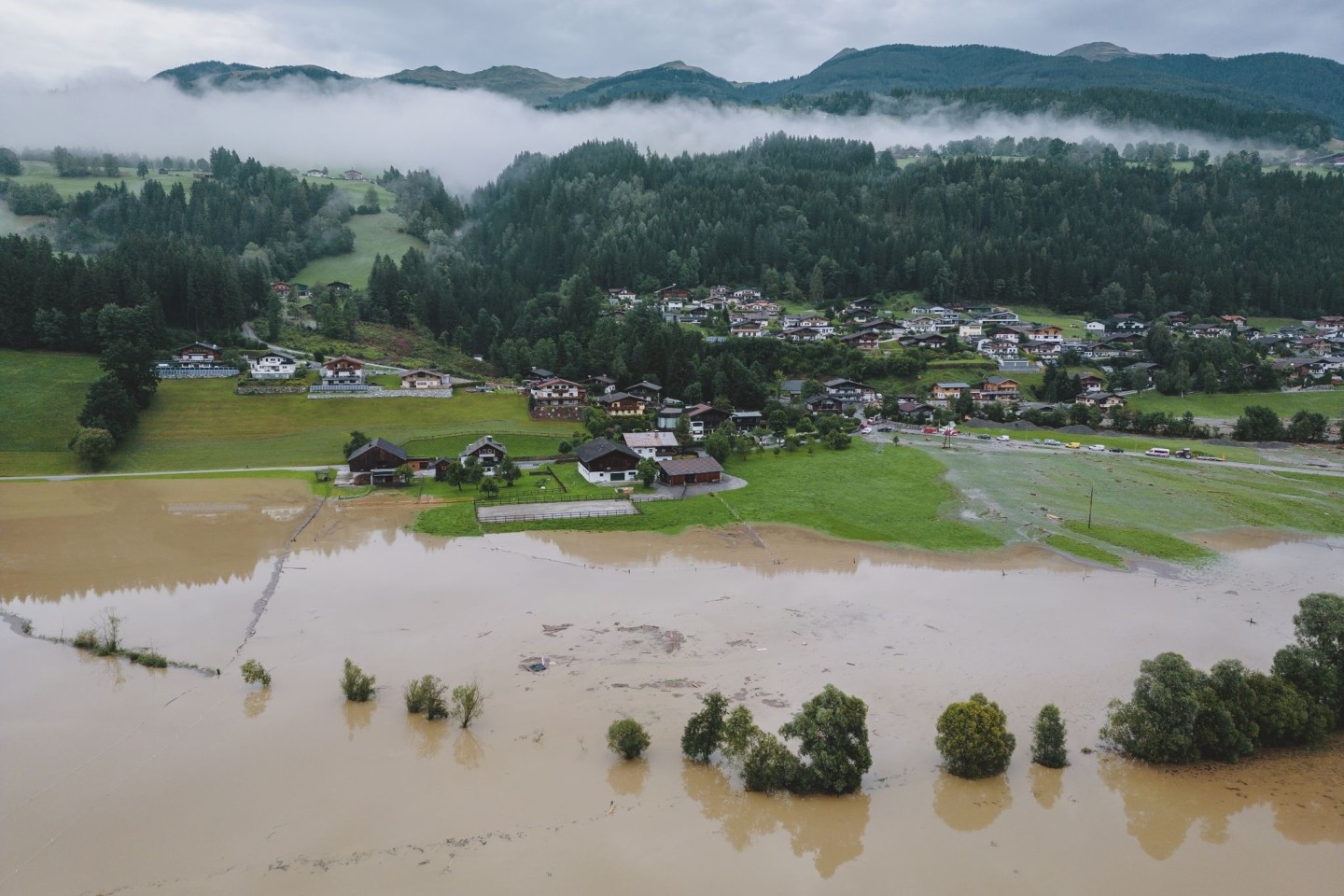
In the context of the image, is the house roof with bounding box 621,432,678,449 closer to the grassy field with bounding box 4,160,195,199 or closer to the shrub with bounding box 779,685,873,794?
the shrub with bounding box 779,685,873,794

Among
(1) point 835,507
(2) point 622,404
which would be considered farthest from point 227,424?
(1) point 835,507

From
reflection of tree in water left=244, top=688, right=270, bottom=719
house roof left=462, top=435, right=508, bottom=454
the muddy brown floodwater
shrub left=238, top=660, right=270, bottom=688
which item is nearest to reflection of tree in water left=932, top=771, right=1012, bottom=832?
the muddy brown floodwater

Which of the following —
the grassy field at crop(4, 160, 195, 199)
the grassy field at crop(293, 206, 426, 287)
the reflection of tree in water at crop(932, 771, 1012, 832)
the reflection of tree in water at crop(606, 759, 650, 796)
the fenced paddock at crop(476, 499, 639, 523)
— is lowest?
the fenced paddock at crop(476, 499, 639, 523)

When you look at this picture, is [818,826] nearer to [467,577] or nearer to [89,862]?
[89,862]

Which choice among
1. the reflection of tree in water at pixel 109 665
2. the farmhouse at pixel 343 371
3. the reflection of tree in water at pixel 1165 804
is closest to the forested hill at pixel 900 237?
the farmhouse at pixel 343 371

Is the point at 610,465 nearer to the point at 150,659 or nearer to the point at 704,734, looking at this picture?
the point at 150,659

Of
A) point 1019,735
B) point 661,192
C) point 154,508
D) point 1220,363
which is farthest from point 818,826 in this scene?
point 661,192

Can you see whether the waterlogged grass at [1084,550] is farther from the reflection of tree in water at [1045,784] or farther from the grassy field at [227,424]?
the grassy field at [227,424]
